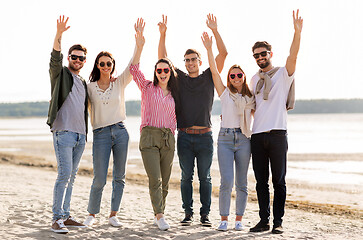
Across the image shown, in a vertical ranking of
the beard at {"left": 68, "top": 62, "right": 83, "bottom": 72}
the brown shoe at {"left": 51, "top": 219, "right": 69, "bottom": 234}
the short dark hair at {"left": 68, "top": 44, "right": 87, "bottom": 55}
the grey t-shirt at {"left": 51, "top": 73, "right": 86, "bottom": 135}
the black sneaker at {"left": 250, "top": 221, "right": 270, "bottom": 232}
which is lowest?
the black sneaker at {"left": 250, "top": 221, "right": 270, "bottom": 232}

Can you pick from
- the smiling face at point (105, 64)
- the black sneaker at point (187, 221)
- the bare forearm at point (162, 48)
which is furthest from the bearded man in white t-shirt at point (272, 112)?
the smiling face at point (105, 64)

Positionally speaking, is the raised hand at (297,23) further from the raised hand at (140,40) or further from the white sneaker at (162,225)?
the white sneaker at (162,225)

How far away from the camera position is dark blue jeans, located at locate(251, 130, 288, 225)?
18.3ft

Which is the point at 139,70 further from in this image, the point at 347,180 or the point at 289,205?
the point at 347,180

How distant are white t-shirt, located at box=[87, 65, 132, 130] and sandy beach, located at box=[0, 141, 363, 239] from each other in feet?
5.01

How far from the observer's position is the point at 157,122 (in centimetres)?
563

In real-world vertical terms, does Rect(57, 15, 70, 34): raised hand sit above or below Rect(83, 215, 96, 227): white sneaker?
above


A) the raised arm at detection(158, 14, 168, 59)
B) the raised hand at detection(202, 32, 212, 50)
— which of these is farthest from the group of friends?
the raised arm at detection(158, 14, 168, 59)

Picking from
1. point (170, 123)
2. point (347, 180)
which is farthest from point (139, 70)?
point (347, 180)

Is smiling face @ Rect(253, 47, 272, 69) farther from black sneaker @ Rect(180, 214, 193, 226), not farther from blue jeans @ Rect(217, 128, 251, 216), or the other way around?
black sneaker @ Rect(180, 214, 193, 226)

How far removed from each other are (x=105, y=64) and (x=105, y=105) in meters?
0.56

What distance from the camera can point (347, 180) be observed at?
12773 mm

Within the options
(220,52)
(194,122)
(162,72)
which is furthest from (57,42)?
(220,52)

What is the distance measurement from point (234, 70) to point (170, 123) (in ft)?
3.91
